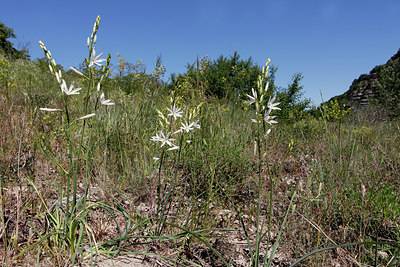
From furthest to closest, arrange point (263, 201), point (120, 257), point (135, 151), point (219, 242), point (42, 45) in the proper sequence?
point (135, 151)
point (263, 201)
point (219, 242)
point (120, 257)
point (42, 45)

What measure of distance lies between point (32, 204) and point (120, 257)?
0.95m

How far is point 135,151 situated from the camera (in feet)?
9.66

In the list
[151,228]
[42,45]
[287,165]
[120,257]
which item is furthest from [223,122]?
[42,45]

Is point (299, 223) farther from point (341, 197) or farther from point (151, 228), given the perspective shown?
point (151, 228)

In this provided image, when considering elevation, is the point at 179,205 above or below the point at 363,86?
below

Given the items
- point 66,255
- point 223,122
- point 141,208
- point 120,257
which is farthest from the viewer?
point 223,122

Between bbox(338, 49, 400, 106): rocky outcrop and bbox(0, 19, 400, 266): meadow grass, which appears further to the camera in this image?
bbox(338, 49, 400, 106): rocky outcrop

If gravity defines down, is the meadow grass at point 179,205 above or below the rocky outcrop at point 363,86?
below

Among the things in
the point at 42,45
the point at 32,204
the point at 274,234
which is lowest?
the point at 274,234

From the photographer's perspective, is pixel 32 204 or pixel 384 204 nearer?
pixel 32 204

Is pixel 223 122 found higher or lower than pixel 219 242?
higher

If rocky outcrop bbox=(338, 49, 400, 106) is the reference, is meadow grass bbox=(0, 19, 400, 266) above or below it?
below

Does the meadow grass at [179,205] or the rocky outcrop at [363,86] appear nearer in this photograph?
the meadow grass at [179,205]

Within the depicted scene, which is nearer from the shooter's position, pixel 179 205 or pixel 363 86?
pixel 179 205
